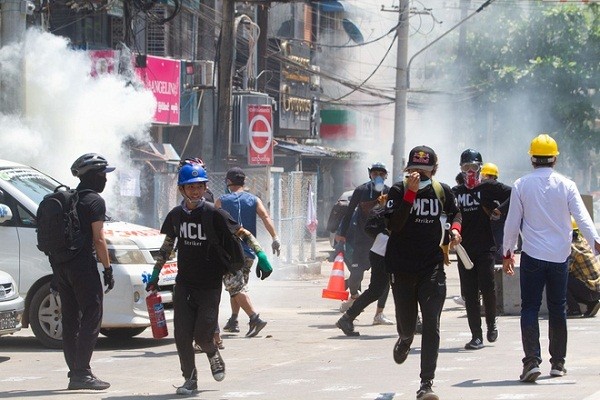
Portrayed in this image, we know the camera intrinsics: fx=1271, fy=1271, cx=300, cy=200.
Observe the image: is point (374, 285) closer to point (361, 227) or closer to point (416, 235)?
point (361, 227)

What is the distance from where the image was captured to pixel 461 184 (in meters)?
12.1

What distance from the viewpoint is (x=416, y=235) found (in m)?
8.73

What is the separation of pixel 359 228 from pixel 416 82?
1696 inches

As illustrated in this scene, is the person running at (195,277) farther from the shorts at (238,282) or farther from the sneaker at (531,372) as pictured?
the shorts at (238,282)

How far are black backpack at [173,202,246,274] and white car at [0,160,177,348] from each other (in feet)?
10.8

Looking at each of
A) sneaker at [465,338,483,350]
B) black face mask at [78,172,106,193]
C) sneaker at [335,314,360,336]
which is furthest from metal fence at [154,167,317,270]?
black face mask at [78,172,106,193]

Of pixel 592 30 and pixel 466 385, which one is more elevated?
pixel 592 30

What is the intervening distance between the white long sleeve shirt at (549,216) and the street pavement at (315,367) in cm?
98

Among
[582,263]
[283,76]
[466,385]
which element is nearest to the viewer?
[466,385]

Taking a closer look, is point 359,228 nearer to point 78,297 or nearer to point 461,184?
point 461,184

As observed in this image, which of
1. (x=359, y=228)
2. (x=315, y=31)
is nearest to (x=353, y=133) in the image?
(x=315, y=31)

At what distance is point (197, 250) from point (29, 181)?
4.44 meters

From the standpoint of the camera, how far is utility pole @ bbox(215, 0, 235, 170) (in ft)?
80.9

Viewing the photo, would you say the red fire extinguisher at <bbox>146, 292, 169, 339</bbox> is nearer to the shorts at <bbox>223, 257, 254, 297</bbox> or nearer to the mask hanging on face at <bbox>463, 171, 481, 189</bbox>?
the shorts at <bbox>223, 257, 254, 297</bbox>
